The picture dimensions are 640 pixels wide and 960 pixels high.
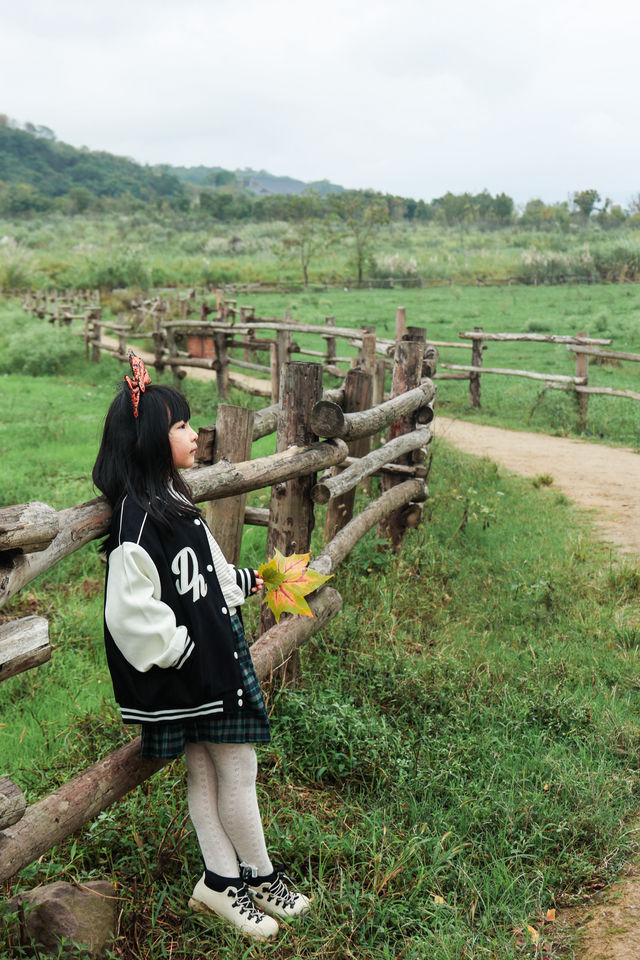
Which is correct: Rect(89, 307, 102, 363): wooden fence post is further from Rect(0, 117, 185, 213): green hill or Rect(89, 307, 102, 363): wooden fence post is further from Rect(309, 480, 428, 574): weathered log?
Rect(0, 117, 185, 213): green hill

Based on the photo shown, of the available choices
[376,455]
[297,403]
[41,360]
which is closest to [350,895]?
Answer: [297,403]

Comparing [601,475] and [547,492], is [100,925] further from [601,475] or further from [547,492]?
[601,475]

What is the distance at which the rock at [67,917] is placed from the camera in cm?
210

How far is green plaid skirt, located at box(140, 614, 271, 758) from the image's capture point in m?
2.22

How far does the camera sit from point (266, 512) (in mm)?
4008

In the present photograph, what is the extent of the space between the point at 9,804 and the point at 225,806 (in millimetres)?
719

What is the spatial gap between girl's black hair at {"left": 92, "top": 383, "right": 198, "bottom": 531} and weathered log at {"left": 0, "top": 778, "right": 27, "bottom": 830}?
0.73 m

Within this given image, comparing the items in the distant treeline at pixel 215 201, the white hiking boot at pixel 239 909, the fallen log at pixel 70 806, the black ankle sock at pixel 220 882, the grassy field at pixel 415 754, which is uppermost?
the distant treeline at pixel 215 201

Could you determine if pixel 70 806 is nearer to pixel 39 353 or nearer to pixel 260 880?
pixel 260 880

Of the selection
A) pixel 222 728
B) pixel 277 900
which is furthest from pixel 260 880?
pixel 222 728

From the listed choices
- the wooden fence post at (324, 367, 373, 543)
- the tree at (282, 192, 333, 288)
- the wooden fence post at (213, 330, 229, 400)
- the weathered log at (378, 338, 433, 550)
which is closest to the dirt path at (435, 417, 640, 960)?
the weathered log at (378, 338, 433, 550)

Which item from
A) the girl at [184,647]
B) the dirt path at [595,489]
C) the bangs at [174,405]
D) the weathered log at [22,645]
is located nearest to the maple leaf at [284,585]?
the girl at [184,647]

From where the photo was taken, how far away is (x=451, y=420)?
11.7 metres

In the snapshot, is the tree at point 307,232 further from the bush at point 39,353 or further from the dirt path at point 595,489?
the dirt path at point 595,489
